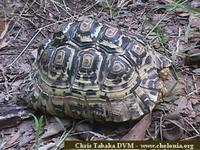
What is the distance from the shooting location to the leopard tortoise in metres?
2.53

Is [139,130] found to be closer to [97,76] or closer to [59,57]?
[97,76]

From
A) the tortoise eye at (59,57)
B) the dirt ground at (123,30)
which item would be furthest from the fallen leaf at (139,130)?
the tortoise eye at (59,57)

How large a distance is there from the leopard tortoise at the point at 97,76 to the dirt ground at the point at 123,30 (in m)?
0.10

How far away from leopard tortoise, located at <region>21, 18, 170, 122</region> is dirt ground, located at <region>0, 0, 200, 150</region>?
0.10 meters

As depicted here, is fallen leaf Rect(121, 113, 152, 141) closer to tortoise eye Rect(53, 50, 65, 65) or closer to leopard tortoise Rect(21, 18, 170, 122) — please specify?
leopard tortoise Rect(21, 18, 170, 122)

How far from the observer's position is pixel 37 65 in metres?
2.83

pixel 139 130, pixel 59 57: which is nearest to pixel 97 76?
pixel 59 57

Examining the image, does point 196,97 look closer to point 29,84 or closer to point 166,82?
point 166,82

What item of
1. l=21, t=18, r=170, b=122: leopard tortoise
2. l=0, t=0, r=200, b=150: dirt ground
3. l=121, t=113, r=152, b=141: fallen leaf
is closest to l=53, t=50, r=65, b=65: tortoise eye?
l=21, t=18, r=170, b=122: leopard tortoise

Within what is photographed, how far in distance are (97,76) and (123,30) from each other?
375 millimetres

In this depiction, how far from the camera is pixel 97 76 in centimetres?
255

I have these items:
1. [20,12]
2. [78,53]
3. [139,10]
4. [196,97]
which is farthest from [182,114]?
[20,12]

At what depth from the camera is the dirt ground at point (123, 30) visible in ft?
8.46

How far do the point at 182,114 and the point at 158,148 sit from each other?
1.06 ft
